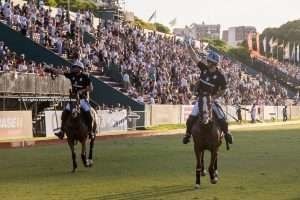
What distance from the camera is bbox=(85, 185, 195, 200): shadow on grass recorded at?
41.7 feet

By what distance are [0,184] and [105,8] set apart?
57.4 meters

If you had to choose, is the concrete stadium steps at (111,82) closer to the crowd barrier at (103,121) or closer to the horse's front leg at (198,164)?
the crowd barrier at (103,121)

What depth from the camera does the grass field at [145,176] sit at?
13070mm

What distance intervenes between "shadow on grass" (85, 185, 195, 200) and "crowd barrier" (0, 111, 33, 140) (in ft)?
59.7

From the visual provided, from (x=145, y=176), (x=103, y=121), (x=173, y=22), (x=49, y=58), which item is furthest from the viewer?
(x=173, y=22)

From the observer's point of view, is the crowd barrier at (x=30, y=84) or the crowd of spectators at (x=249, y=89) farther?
the crowd of spectators at (x=249, y=89)

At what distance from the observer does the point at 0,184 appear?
14711 mm

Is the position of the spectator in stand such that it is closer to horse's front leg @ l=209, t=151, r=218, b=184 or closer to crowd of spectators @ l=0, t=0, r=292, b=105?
crowd of spectators @ l=0, t=0, r=292, b=105

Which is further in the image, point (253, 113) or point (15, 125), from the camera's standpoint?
point (253, 113)

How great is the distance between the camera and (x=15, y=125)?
1261 inches

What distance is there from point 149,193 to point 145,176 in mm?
3009

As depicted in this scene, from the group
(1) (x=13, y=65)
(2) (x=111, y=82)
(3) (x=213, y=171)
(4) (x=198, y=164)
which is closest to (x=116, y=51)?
(2) (x=111, y=82)

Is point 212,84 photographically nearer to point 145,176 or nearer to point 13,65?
point 145,176

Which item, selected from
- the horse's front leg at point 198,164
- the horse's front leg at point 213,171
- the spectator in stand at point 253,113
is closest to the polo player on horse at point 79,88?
the horse's front leg at point 198,164
